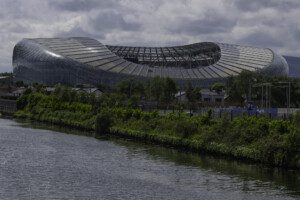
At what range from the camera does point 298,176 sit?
Answer: 109 ft

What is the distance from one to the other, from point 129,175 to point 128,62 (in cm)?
9436

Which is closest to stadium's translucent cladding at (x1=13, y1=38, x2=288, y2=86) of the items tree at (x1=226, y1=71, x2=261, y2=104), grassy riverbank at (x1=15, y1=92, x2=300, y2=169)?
tree at (x1=226, y1=71, x2=261, y2=104)

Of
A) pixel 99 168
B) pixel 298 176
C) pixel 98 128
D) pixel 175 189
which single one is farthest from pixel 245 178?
pixel 98 128

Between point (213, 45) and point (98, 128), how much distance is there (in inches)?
2972

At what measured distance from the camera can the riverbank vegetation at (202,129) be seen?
36.9 m

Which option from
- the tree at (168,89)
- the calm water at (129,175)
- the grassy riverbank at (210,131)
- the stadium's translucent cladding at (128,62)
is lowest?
the calm water at (129,175)

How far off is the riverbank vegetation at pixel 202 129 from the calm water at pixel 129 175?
3.95ft

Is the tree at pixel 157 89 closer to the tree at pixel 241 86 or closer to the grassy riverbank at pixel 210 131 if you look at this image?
the tree at pixel 241 86

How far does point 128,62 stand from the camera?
4975 inches

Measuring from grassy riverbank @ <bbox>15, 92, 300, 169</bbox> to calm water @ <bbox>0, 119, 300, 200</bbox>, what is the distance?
3.74ft

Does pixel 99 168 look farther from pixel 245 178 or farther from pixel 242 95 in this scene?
pixel 242 95

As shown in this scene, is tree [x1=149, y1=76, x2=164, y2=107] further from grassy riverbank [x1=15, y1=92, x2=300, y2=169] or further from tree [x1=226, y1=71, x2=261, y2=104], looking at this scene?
grassy riverbank [x1=15, y1=92, x2=300, y2=169]

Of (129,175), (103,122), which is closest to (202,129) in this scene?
(129,175)

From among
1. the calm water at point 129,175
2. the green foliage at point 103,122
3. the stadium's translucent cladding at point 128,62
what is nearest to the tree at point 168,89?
the stadium's translucent cladding at point 128,62
